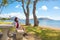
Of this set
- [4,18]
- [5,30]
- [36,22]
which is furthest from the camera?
[4,18]

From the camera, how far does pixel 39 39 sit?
37.6 feet

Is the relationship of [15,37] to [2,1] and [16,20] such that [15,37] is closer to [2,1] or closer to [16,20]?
[16,20]

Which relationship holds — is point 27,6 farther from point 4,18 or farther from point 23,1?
point 4,18

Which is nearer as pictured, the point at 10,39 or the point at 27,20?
the point at 10,39

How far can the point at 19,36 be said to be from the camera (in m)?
10.2

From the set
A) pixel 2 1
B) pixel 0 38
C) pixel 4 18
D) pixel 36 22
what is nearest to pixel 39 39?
pixel 0 38

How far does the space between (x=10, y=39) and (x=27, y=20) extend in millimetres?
10739

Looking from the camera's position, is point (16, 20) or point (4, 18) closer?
point (16, 20)

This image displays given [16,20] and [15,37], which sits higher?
[16,20]

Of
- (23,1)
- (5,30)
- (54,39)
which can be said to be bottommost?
(54,39)

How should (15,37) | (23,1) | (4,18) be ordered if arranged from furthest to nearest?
(4,18), (23,1), (15,37)

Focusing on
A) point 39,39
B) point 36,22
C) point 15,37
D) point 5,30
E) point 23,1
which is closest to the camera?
point 5,30

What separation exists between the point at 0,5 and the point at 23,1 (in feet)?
10.7

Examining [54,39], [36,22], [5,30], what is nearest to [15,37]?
[5,30]
